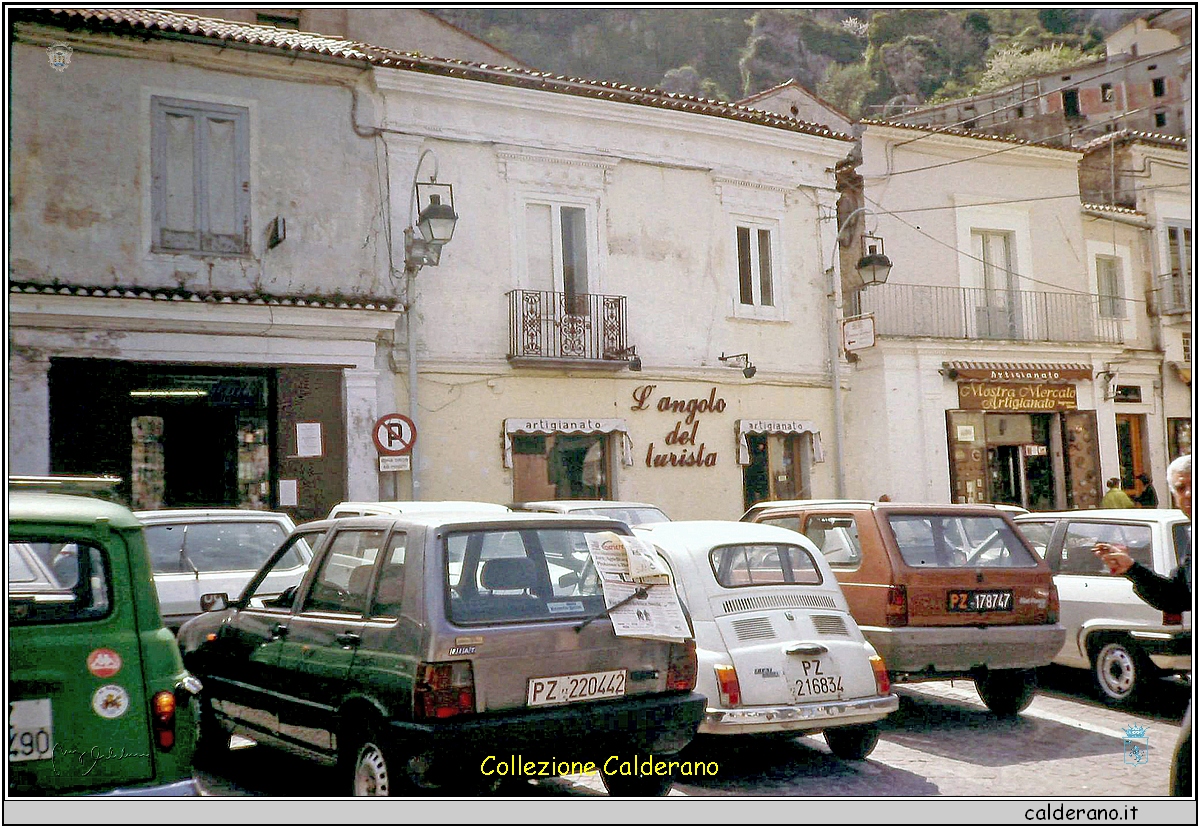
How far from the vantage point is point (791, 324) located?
18.9 meters

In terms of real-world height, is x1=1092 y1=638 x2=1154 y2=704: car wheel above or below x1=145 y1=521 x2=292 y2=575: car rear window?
below

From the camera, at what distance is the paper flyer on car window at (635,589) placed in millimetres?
5457

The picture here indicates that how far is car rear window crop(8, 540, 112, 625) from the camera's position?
4285 mm

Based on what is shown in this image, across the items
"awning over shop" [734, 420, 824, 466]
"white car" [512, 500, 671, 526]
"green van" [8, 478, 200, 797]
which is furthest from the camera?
"awning over shop" [734, 420, 824, 466]

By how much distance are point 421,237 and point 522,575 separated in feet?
33.8

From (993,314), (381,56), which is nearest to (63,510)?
(381,56)

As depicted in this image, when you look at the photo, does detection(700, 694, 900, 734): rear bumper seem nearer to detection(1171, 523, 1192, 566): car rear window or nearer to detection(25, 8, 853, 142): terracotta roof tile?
detection(1171, 523, 1192, 566): car rear window

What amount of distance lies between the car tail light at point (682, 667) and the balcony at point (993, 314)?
48.5 feet

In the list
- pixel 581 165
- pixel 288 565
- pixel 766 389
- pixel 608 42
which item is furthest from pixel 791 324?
pixel 288 565

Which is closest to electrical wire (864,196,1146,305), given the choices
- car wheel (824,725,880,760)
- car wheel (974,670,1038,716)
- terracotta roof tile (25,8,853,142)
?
terracotta roof tile (25,8,853,142)

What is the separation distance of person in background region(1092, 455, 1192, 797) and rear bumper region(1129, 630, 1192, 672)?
3.01 meters

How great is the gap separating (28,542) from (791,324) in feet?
51.6

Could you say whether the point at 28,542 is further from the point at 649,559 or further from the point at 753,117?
the point at 753,117

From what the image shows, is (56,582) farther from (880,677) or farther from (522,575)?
(880,677)
